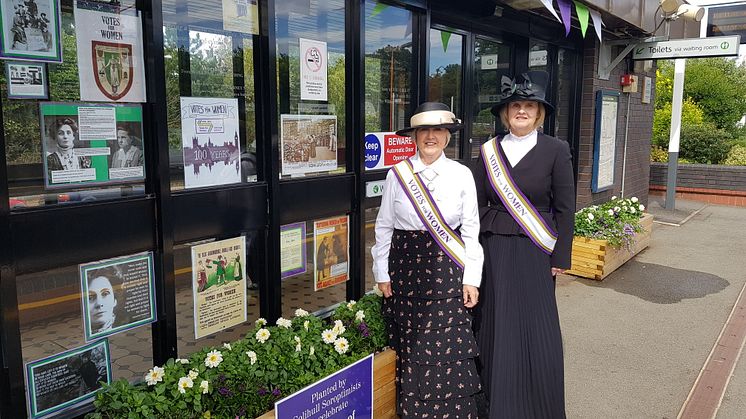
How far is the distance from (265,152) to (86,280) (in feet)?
4.27

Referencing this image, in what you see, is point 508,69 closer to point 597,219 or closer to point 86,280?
point 597,219

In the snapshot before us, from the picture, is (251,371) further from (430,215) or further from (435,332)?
(430,215)

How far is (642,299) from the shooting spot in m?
6.16

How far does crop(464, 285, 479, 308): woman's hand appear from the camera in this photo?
317 centimetres

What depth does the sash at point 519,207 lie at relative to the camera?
3.33m

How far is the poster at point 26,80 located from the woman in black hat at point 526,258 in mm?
2332

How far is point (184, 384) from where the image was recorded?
274 centimetres

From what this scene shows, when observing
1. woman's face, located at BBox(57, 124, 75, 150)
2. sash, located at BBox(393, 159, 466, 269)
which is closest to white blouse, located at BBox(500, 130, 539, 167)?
sash, located at BBox(393, 159, 466, 269)

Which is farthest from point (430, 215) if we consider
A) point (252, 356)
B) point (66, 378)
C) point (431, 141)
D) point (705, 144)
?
point (705, 144)

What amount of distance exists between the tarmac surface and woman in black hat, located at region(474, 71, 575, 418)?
70 cm

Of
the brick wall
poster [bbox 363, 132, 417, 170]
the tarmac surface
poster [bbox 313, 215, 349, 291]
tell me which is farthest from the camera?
the brick wall

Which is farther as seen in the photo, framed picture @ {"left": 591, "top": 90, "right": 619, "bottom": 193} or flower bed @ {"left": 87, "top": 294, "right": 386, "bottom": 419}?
framed picture @ {"left": 591, "top": 90, "right": 619, "bottom": 193}

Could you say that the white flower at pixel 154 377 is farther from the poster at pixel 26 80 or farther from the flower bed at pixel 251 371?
the poster at pixel 26 80

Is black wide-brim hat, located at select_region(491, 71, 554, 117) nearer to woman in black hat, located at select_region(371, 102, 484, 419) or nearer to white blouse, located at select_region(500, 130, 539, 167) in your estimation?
white blouse, located at select_region(500, 130, 539, 167)
